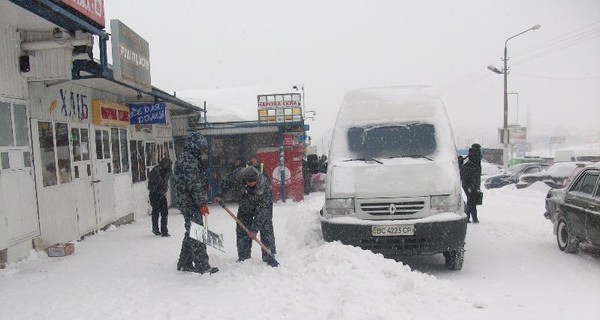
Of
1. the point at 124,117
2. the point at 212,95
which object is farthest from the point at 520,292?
the point at 212,95

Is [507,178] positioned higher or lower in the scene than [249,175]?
lower

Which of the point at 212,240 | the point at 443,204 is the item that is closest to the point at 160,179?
the point at 212,240

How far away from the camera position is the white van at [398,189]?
5863mm

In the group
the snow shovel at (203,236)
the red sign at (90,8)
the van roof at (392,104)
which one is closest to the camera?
the snow shovel at (203,236)

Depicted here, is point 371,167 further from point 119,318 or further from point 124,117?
point 124,117

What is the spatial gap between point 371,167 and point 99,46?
4946 millimetres

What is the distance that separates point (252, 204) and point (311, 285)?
1928mm

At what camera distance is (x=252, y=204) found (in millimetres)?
6633

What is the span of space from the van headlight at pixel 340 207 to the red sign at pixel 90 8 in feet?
14.8

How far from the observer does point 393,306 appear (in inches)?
174

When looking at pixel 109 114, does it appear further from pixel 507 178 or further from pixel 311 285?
pixel 507 178

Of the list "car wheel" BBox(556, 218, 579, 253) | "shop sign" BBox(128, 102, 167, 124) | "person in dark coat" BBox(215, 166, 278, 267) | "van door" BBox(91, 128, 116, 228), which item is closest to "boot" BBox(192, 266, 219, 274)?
"person in dark coat" BBox(215, 166, 278, 267)

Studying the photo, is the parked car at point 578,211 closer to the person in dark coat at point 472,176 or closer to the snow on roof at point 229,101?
the person in dark coat at point 472,176

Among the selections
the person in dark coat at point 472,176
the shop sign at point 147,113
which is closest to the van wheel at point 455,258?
the person in dark coat at point 472,176
